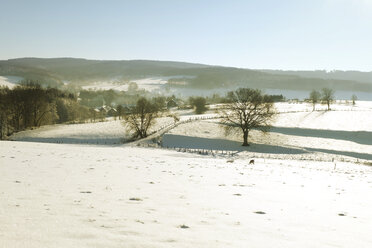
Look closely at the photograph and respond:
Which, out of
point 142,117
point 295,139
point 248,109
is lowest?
point 295,139

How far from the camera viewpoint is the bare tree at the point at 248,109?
66375mm

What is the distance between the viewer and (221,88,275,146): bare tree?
6638 cm

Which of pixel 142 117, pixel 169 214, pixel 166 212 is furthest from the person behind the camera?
pixel 142 117

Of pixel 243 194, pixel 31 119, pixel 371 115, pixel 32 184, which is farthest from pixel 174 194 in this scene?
pixel 371 115

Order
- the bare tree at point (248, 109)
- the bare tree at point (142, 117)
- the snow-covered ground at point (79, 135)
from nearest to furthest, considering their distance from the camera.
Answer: the snow-covered ground at point (79, 135) < the bare tree at point (248, 109) < the bare tree at point (142, 117)

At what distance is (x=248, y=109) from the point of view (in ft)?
223

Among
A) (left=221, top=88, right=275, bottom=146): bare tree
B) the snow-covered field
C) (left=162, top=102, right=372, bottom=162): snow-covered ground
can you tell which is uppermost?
(left=221, top=88, right=275, bottom=146): bare tree

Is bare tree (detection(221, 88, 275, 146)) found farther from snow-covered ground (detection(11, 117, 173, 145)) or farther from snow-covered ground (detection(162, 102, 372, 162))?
snow-covered ground (detection(11, 117, 173, 145))

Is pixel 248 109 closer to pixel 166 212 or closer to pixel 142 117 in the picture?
pixel 142 117

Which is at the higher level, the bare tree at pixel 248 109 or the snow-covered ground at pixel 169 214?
the bare tree at pixel 248 109

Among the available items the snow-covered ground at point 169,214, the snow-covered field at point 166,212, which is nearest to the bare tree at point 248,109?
the snow-covered field at point 166,212

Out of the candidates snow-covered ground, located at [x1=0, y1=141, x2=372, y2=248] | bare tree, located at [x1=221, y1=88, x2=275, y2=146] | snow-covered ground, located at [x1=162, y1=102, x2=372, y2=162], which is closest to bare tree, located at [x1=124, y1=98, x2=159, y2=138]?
snow-covered ground, located at [x1=162, y1=102, x2=372, y2=162]

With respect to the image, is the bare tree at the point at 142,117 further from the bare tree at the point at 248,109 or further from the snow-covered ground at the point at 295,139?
the bare tree at the point at 248,109

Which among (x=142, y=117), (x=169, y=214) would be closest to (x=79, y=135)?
(x=142, y=117)
